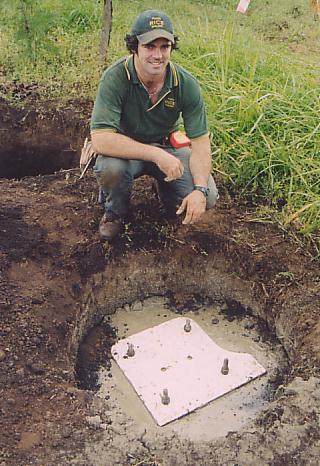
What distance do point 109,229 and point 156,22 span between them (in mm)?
1078

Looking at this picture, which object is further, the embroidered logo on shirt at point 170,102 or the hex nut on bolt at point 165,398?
the embroidered logo on shirt at point 170,102

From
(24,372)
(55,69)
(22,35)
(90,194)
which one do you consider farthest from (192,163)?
(22,35)

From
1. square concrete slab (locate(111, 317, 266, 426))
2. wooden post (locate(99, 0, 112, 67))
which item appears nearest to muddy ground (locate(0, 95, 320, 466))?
square concrete slab (locate(111, 317, 266, 426))

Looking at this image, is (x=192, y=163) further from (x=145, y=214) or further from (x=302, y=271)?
(x=302, y=271)

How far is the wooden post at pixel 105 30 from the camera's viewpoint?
405 centimetres

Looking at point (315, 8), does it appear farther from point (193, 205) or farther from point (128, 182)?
point (193, 205)

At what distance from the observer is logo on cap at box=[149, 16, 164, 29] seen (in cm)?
247

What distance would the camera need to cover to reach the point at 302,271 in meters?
2.93

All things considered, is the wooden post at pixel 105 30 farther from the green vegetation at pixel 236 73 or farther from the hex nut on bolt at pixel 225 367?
the hex nut on bolt at pixel 225 367

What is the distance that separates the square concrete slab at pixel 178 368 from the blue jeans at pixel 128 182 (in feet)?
2.13

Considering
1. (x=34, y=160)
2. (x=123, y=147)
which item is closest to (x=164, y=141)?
(x=123, y=147)

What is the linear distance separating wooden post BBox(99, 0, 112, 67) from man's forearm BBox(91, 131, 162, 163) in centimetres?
178

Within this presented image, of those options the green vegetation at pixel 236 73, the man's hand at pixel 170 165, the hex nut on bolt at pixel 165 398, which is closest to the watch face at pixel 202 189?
the man's hand at pixel 170 165

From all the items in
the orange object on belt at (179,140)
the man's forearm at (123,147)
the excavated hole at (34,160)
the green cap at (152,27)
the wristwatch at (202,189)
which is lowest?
the excavated hole at (34,160)
